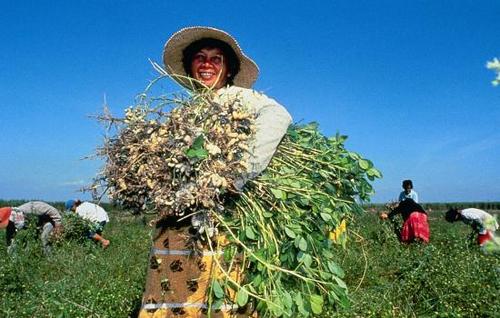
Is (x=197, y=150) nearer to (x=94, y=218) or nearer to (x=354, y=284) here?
(x=354, y=284)

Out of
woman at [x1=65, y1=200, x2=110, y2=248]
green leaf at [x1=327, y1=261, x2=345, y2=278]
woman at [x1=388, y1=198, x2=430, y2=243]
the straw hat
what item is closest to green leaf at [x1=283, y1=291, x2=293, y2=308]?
green leaf at [x1=327, y1=261, x2=345, y2=278]

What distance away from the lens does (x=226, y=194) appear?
2.23 m

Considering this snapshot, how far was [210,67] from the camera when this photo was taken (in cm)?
287

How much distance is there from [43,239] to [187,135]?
726 cm

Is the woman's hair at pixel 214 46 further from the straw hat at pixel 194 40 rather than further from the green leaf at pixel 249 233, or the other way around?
the green leaf at pixel 249 233

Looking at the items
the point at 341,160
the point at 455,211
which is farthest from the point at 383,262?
the point at 341,160

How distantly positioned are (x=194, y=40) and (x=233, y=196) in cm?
112

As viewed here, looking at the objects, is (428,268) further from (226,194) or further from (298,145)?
(226,194)

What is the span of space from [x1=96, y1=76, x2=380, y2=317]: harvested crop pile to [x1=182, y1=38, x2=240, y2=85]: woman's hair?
658mm

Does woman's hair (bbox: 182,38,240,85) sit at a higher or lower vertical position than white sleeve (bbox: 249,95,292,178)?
higher

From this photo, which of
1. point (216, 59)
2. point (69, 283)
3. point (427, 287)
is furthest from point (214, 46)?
point (69, 283)

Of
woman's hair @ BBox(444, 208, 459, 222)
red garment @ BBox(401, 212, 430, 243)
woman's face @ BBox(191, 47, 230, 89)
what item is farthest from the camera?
woman's hair @ BBox(444, 208, 459, 222)

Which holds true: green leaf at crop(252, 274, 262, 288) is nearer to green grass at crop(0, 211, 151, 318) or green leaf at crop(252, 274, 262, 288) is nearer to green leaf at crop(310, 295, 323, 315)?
green leaf at crop(310, 295, 323, 315)

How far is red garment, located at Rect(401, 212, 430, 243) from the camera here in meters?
7.86
